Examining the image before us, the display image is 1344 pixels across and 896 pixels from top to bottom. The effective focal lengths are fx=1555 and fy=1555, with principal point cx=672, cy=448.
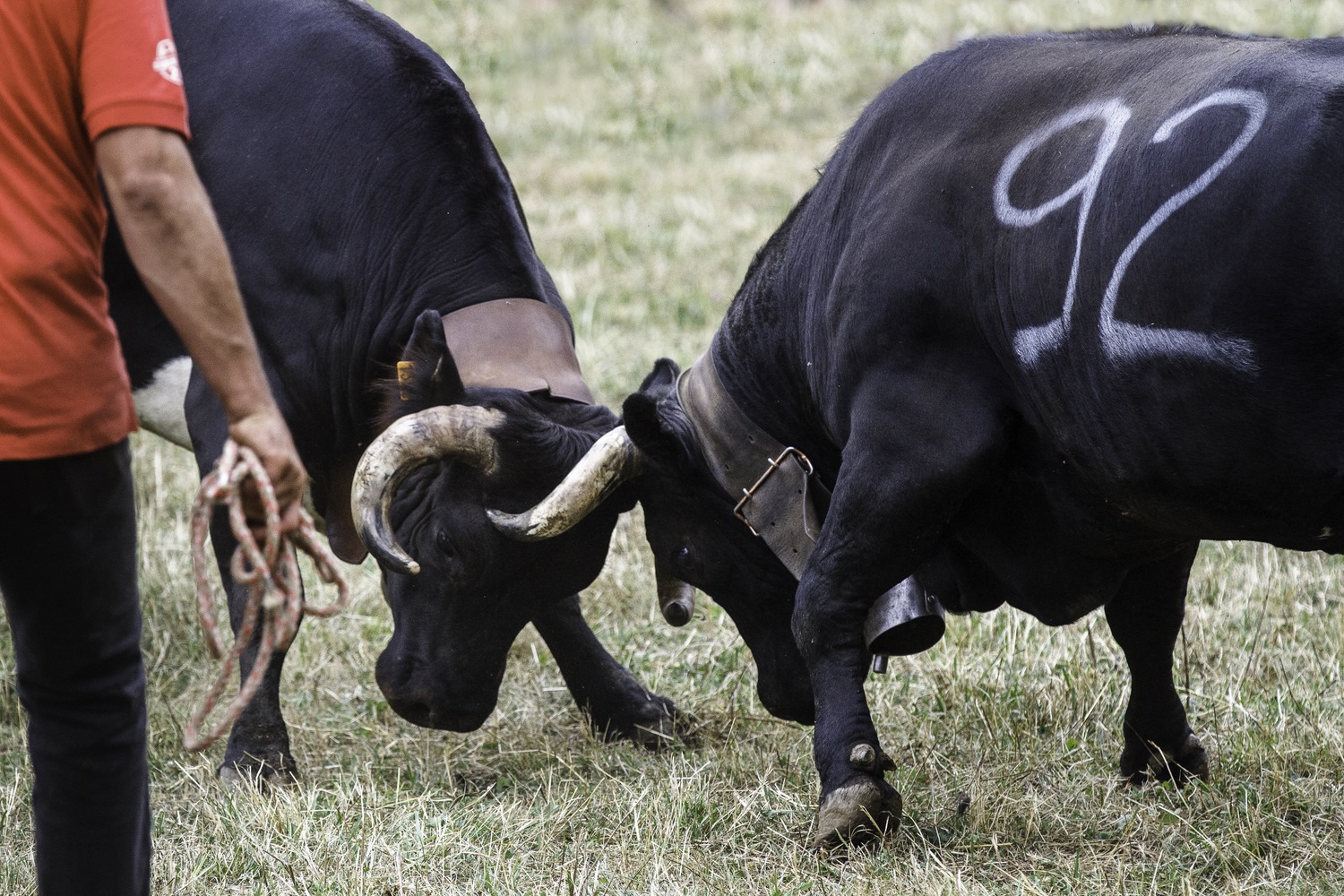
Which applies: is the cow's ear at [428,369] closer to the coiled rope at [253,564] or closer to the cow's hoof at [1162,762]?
the coiled rope at [253,564]

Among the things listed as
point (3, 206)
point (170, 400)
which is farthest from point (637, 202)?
point (3, 206)

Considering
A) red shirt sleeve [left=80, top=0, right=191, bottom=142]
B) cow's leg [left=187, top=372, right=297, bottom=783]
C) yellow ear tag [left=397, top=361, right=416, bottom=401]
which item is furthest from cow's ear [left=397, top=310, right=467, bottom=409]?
red shirt sleeve [left=80, top=0, right=191, bottom=142]

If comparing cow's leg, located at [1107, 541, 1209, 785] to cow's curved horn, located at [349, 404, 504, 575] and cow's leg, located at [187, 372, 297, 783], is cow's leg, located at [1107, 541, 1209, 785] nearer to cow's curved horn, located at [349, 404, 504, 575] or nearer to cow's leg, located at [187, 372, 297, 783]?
cow's curved horn, located at [349, 404, 504, 575]

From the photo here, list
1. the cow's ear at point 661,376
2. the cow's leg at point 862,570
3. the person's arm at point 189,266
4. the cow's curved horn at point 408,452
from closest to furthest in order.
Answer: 1. the person's arm at point 189,266
2. the cow's leg at point 862,570
3. the cow's curved horn at point 408,452
4. the cow's ear at point 661,376

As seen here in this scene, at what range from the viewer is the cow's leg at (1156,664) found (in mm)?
4031

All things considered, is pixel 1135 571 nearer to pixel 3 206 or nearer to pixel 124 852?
pixel 124 852

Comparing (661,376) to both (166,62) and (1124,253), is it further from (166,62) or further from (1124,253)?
(166,62)

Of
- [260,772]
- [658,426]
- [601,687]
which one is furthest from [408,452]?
[601,687]

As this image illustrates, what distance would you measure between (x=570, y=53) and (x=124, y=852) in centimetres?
1483

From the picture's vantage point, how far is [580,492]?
4043 millimetres

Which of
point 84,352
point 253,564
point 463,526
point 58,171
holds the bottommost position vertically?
point 463,526

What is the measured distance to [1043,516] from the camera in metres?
3.62

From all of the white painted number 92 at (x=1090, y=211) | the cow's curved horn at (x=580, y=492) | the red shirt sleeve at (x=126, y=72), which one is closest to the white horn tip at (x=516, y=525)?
the cow's curved horn at (x=580, y=492)

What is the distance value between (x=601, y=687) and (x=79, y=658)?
2.43 m
